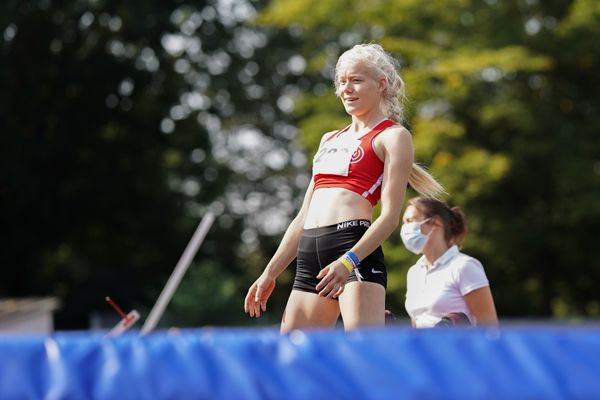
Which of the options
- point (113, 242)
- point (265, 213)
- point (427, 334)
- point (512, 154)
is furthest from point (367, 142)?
point (265, 213)

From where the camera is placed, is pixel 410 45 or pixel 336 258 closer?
pixel 336 258

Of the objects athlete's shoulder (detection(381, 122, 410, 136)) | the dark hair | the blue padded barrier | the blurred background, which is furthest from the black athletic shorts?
the blurred background

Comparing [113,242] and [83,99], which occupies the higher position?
[83,99]

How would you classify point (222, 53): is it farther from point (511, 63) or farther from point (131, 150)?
point (511, 63)

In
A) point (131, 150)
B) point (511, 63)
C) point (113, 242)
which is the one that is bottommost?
point (113, 242)

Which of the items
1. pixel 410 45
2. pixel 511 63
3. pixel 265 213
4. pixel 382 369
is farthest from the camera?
pixel 265 213

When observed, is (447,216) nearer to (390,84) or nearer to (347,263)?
(390,84)

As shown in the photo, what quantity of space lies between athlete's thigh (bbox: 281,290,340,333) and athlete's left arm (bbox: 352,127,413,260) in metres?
0.32

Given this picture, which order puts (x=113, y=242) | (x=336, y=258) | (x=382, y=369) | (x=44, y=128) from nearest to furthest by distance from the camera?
(x=382, y=369) → (x=336, y=258) → (x=44, y=128) → (x=113, y=242)

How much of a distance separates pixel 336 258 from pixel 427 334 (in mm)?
2319

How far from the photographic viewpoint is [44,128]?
32156mm

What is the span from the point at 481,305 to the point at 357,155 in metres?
1.28

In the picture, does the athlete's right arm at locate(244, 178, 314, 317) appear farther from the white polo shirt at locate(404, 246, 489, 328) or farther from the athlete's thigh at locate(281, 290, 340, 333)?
the white polo shirt at locate(404, 246, 489, 328)

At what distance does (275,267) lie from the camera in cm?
484
